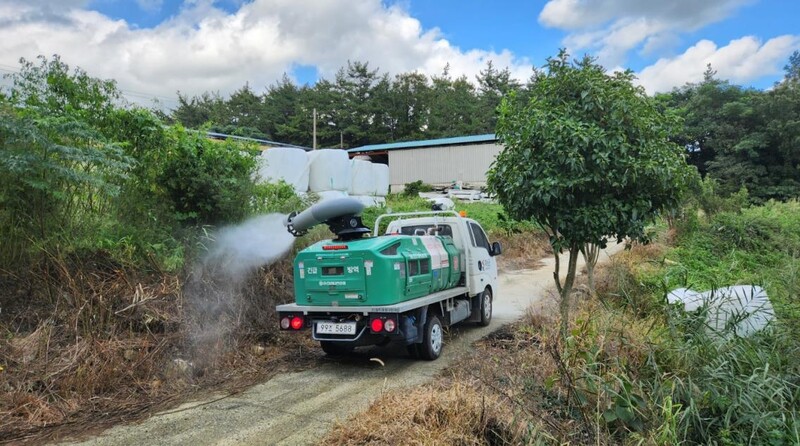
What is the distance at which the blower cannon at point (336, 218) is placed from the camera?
6.66m

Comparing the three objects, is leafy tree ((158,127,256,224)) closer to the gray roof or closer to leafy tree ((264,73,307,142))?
the gray roof

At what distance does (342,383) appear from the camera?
599 cm

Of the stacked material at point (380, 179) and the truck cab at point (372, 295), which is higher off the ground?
the stacked material at point (380, 179)

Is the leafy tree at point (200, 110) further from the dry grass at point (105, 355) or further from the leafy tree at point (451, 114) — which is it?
the dry grass at point (105, 355)

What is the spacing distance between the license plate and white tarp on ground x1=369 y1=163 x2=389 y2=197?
51.4ft

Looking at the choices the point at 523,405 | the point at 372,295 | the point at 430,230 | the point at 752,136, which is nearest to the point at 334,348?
the point at 372,295

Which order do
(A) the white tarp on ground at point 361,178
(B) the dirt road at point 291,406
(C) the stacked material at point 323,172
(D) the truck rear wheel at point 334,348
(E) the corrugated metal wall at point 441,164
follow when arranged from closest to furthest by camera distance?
(B) the dirt road at point 291,406, (D) the truck rear wheel at point 334,348, (C) the stacked material at point 323,172, (A) the white tarp on ground at point 361,178, (E) the corrugated metal wall at point 441,164

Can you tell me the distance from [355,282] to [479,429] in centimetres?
298

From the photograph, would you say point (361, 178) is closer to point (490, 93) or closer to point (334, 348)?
point (334, 348)

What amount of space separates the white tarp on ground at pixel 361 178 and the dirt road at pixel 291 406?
45.4 ft

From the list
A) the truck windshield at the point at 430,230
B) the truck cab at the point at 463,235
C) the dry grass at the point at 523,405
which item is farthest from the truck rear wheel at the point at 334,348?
the dry grass at the point at 523,405

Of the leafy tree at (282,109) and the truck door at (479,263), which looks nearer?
the truck door at (479,263)

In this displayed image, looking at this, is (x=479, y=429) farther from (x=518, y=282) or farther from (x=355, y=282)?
(x=518, y=282)

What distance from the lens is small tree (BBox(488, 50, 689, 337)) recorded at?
234 inches
